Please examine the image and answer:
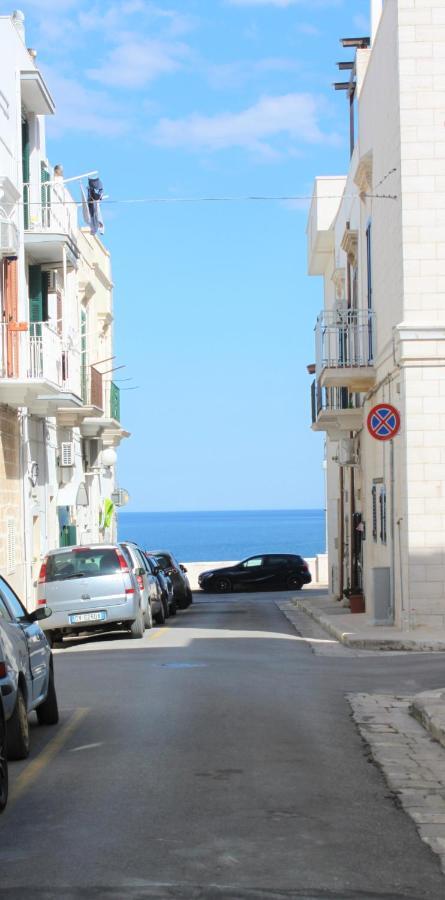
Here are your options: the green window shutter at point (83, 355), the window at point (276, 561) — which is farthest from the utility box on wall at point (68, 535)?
the window at point (276, 561)

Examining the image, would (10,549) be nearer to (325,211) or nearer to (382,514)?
(382,514)

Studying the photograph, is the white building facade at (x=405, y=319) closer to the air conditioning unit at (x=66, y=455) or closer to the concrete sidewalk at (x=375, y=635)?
the concrete sidewalk at (x=375, y=635)

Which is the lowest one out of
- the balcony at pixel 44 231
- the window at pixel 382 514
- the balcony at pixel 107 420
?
the window at pixel 382 514

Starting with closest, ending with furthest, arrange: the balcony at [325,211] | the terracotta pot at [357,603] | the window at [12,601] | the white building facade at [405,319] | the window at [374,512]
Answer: the window at [12,601] < the white building facade at [405,319] < the window at [374,512] < the terracotta pot at [357,603] < the balcony at [325,211]

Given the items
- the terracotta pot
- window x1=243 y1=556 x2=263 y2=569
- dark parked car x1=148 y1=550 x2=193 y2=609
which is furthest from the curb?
window x1=243 y1=556 x2=263 y2=569

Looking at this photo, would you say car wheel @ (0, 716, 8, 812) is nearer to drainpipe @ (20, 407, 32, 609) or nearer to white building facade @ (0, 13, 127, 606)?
white building facade @ (0, 13, 127, 606)

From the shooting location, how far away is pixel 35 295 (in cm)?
3020

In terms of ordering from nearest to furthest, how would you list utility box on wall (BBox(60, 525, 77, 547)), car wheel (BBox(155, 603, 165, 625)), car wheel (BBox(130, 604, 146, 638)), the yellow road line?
the yellow road line → car wheel (BBox(130, 604, 146, 638)) → car wheel (BBox(155, 603, 165, 625)) → utility box on wall (BBox(60, 525, 77, 547))

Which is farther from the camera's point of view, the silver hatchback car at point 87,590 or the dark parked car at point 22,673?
the silver hatchback car at point 87,590

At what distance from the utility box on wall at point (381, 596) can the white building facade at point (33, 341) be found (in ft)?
24.1

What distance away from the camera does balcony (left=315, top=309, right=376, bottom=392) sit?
26.5 metres

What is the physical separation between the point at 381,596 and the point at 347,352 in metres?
6.10

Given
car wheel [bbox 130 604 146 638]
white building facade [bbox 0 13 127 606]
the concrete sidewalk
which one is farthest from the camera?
white building facade [bbox 0 13 127 606]

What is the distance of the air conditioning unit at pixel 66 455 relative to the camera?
34.5 m
